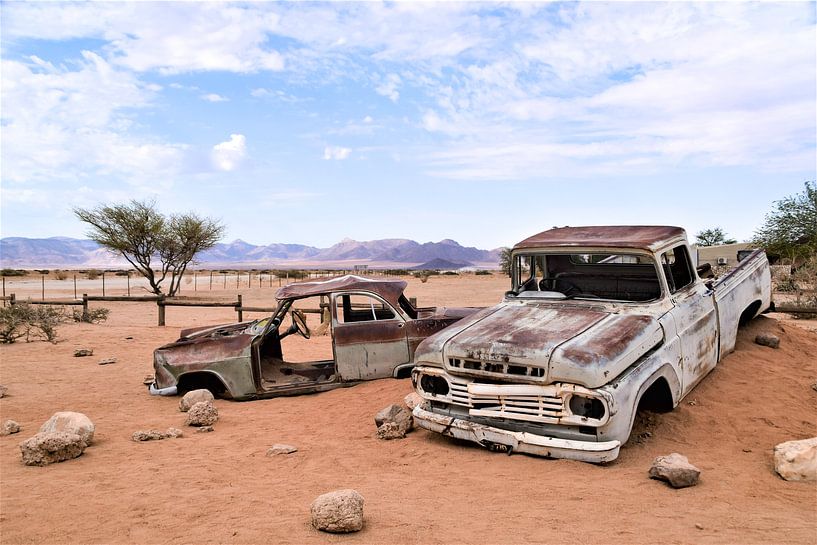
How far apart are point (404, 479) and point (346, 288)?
3591mm

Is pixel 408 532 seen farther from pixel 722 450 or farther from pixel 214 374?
pixel 214 374

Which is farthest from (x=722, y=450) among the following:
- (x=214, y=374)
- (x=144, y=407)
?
(x=144, y=407)

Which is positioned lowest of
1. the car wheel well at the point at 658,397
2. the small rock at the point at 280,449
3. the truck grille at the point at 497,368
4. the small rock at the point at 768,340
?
the small rock at the point at 280,449

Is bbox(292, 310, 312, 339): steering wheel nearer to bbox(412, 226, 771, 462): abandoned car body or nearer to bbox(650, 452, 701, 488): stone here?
bbox(412, 226, 771, 462): abandoned car body

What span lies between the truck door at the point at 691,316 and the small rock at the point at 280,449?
362 centimetres

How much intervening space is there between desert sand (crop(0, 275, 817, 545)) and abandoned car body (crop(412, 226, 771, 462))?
223 mm

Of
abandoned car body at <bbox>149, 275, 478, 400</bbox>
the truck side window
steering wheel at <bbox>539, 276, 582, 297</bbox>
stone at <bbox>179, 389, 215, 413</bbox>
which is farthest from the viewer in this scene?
abandoned car body at <bbox>149, 275, 478, 400</bbox>

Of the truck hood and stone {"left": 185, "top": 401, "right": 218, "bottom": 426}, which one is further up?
the truck hood

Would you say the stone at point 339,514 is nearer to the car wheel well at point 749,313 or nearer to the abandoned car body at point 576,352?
the abandoned car body at point 576,352

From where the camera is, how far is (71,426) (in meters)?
5.39

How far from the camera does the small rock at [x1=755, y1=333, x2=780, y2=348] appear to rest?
24.1 ft

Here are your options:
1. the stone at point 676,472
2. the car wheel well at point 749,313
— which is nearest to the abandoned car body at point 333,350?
the car wheel well at point 749,313

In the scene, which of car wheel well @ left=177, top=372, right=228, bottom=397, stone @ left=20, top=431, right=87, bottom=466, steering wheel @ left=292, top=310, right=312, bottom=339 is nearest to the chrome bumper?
stone @ left=20, top=431, right=87, bottom=466

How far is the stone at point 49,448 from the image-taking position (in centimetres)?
501
